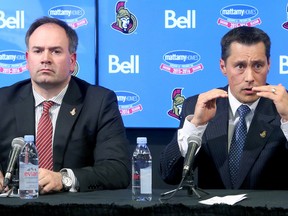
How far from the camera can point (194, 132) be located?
2.73 m

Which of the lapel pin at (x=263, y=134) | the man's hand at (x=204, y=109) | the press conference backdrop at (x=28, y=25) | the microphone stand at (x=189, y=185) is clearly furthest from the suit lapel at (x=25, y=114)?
the press conference backdrop at (x=28, y=25)

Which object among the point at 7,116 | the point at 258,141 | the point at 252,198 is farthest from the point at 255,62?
the point at 7,116

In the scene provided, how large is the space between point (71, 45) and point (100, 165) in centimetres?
62

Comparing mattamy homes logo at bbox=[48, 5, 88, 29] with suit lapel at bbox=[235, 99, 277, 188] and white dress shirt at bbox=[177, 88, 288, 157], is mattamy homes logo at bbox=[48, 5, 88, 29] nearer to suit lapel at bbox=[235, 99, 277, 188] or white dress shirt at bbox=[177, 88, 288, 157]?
white dress shirt at bbox=[177, 88, 288, 157]

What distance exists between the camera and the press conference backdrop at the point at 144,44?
14.4 feet

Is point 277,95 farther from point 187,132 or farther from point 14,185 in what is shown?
point 14,185

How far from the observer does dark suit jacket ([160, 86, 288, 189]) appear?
2859 mm

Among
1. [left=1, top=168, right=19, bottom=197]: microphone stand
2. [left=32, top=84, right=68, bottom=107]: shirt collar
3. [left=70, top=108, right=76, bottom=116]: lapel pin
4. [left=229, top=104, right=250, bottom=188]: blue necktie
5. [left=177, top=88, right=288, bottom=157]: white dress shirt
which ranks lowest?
[left=1, top=168, right=19, bottom=197]: microphone stand

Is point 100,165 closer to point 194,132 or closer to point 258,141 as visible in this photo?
point 194,132

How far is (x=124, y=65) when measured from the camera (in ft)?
14.5

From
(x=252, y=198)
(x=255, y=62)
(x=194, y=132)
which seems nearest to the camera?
(x=252, y=198)

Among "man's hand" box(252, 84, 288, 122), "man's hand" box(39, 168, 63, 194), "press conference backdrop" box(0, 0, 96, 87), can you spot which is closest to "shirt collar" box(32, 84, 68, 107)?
"man's hand" box(39, 168, 63, 194)

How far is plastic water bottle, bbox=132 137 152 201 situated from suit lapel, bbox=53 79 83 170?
0.51 m

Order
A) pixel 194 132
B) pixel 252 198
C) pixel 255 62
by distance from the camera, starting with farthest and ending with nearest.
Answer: pixel 255 62 → pixel 194 132 → pixel 252 198
